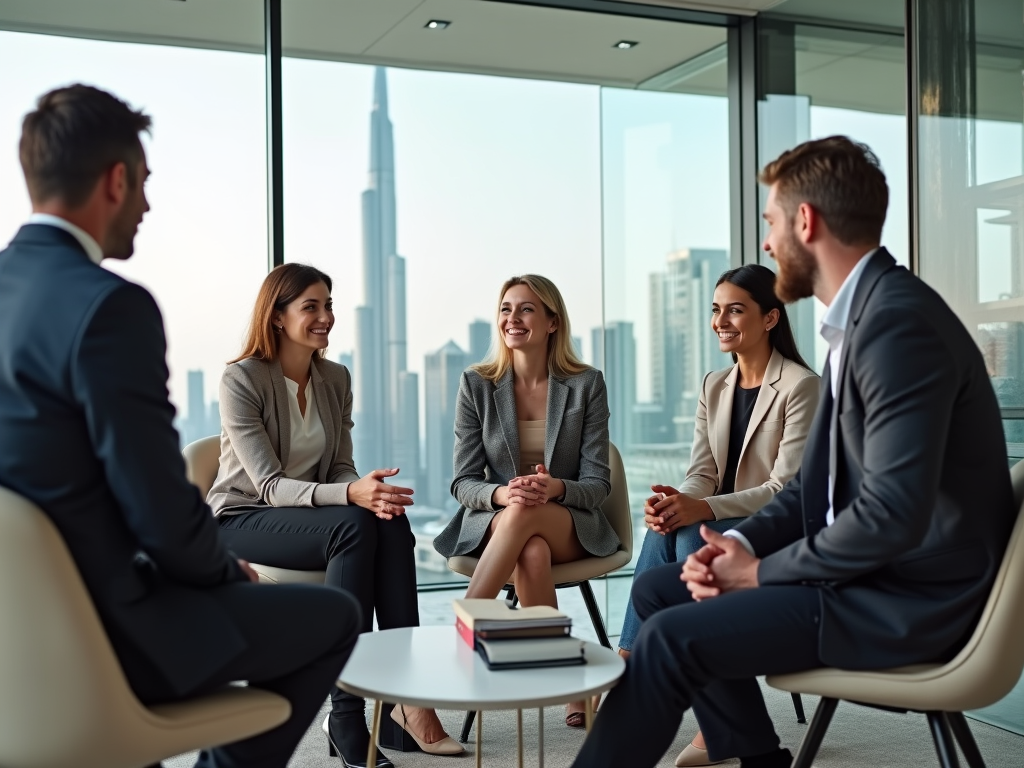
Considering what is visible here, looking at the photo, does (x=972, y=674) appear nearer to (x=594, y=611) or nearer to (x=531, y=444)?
(x=594, y=611)

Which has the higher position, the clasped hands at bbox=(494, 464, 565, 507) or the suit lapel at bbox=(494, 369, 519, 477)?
the suit lapel at bbox=(494, 369, 519, 477)

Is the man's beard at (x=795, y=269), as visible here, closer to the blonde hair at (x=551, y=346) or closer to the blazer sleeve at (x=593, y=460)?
the blazer sleeve at (x=593, y=460)

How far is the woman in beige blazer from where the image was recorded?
3082mm

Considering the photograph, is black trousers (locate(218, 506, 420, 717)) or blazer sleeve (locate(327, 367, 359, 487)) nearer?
black trousers (locate(218, 506, 420, 717))

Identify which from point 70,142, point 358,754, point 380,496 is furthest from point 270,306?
point 70,142

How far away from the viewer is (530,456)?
3.46 m

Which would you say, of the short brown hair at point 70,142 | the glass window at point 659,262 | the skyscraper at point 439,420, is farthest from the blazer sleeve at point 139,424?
the glass window at point 659,262

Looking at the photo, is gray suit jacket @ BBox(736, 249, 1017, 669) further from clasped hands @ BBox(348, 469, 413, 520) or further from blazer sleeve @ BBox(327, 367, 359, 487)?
blazer sleeve @ BBox(327, 367, 359, 487)

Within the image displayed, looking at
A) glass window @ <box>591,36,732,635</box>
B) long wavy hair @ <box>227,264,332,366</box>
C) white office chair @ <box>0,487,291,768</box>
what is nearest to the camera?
white office chair @ <box>0,487,291,768</box>

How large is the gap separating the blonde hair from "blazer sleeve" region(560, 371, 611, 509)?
11 centimetres

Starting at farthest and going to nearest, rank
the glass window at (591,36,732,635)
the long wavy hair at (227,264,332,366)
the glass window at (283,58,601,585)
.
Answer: the glass window at (591,36,732,635)
the glass window at (283,58,601,585)
the long wavy hair at (227,264,332,366)

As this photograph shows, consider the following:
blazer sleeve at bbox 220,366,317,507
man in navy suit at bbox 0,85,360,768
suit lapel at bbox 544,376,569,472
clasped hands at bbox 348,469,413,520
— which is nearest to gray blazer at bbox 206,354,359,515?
blazer sleeve at bbox 220,366,317,507

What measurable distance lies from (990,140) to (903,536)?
6.48 ft

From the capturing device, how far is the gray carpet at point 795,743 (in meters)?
2.87
